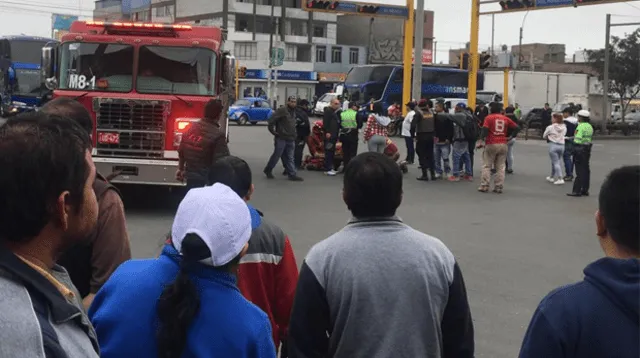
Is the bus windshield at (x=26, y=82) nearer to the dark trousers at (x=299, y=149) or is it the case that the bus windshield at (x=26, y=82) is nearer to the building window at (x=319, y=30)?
the dark trousers at (x=299, y=149)

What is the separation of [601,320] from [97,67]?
11211mm

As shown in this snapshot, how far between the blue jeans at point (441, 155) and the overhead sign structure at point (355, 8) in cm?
779

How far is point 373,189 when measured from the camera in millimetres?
3289

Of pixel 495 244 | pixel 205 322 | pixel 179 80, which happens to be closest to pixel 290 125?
pixel 179 80

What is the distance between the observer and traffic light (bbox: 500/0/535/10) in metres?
24.5

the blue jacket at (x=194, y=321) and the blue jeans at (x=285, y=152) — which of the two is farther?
the blue jeans at (x=285, y=152)

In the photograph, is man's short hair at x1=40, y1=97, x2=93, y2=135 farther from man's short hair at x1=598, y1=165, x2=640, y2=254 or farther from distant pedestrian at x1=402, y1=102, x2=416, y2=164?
distant pedestrian at x1=402, y1=102, x2=416, y2=164

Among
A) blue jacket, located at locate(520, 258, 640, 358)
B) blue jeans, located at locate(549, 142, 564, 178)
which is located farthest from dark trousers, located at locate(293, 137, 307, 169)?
blue jacket, located at locate(520, 258, 640, 358)

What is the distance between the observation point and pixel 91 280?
3.59m

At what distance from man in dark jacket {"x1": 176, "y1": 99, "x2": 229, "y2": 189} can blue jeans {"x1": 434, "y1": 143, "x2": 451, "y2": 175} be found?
398 inches

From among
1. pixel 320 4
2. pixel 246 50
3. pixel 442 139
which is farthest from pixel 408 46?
pixel 246 50

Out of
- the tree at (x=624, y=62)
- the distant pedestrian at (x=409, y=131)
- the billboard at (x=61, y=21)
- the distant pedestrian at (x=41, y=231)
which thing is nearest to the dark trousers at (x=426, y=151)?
the distant pedestrian at (x=409, y=131)

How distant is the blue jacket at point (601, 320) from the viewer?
2.35 metres

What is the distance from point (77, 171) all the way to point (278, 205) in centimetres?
1171
